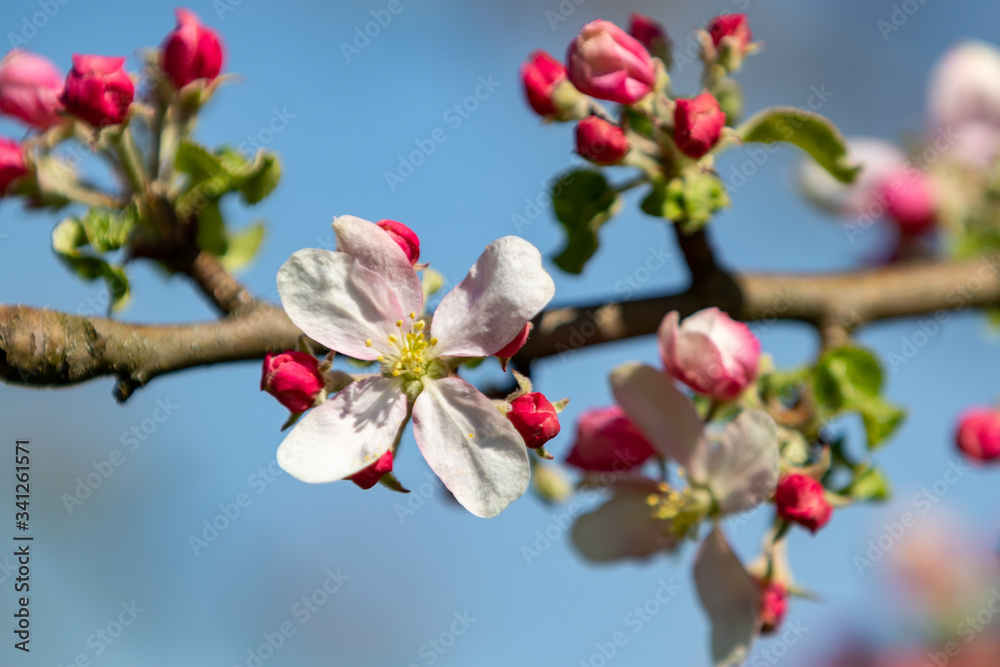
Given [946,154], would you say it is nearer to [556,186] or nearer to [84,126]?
[556,186]

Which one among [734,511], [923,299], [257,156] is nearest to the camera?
[734,511]

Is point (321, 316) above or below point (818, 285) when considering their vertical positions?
above

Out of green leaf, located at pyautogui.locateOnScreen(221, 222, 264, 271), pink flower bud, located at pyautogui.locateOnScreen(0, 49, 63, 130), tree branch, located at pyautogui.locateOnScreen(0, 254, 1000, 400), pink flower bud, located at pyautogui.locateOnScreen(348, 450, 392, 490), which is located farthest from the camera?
green leaf, located at pyautogui.locateOnScreen(221, 222, 264, 271)

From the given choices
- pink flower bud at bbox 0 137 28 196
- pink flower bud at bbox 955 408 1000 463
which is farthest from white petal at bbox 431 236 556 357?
pink flower bud at bbox 955 408 1000 463

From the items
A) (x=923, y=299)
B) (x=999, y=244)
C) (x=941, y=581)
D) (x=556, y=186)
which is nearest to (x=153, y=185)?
(x=556, y=186)

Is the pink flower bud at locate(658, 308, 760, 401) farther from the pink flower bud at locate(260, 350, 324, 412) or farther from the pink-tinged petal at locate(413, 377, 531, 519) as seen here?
the pink flower bud at locate(260, 350, 324, 412)

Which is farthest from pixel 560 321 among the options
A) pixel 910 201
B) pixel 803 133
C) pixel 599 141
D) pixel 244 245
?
pixel 910 201

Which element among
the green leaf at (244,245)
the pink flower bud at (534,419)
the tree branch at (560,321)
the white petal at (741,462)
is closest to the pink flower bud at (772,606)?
the white petal at (741,462)
